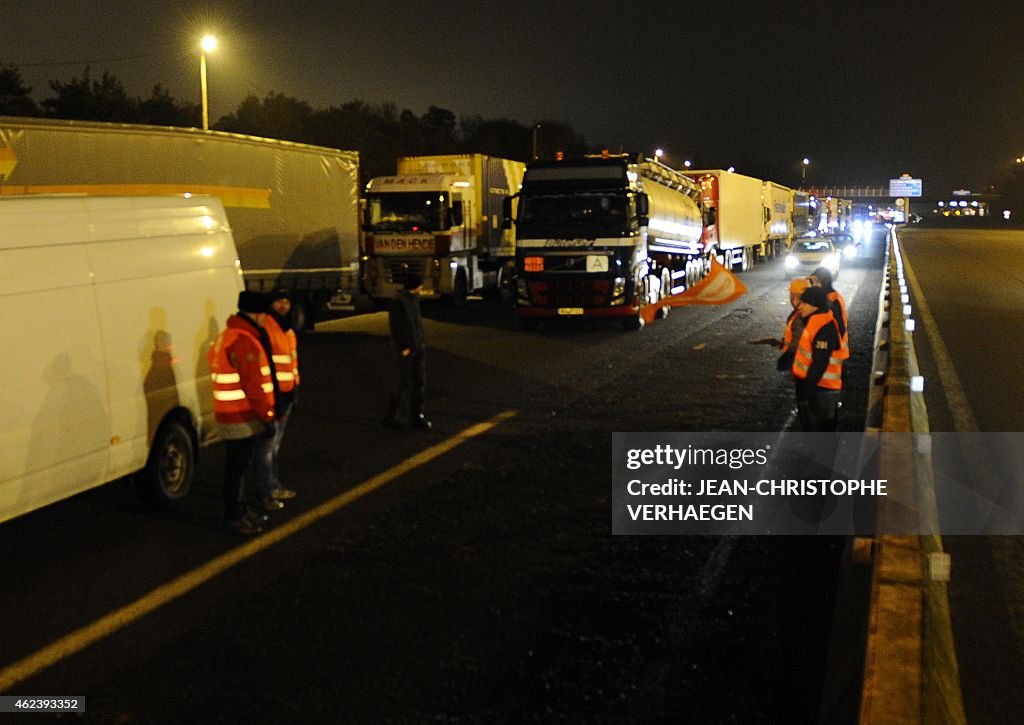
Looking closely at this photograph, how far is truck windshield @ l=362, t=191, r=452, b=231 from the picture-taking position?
26266mm

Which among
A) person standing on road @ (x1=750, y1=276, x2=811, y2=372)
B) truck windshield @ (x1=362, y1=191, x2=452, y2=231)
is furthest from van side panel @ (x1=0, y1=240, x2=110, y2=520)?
truck windshield @ (x1=362, y1=191, x2=452, y2=231)

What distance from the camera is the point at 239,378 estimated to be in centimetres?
718

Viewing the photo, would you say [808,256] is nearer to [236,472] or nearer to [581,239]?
[581,239]

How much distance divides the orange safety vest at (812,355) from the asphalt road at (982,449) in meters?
1.37

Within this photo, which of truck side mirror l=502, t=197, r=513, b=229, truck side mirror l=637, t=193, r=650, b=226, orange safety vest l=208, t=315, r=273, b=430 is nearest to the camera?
orange safety vest l=208, t=315, r=273, b=430

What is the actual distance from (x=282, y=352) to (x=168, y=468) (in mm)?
1277

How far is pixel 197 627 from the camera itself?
5.60 meters

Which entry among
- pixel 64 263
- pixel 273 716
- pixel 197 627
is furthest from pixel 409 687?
pixel 64 263

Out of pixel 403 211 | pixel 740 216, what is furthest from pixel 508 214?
pixel 740 216

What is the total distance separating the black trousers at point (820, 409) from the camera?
28.8ft

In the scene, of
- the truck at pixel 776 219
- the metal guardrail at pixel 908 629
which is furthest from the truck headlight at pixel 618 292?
the truck at pixel 776 219

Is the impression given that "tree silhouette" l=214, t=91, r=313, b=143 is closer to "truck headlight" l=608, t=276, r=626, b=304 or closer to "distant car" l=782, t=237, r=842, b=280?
"distant car" l=782, t=237, r=842, b=280

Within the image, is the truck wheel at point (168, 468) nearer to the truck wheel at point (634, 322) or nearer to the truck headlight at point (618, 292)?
the truck headlight at point (618, 292)

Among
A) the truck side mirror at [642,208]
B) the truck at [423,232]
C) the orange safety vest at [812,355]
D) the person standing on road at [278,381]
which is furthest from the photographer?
the truck at [423,232]
